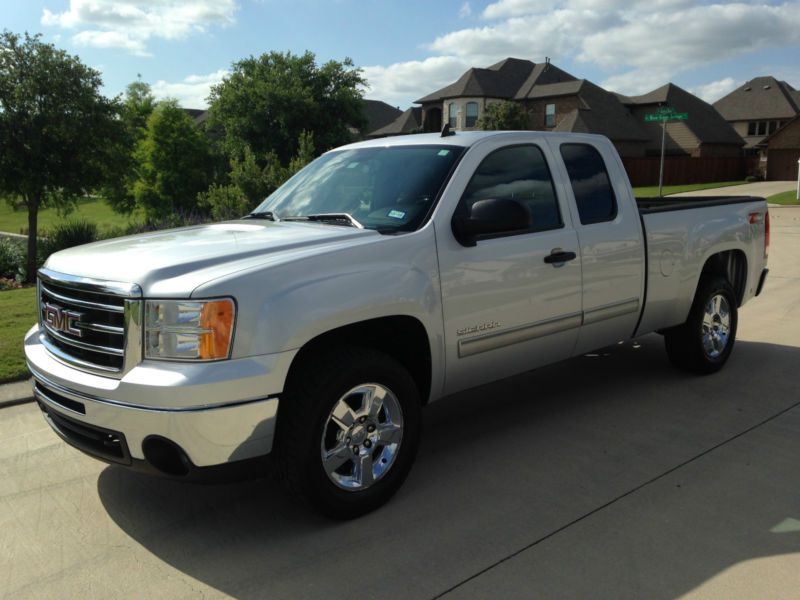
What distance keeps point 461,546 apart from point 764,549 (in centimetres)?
139

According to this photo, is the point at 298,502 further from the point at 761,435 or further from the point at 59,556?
the point at 761,435

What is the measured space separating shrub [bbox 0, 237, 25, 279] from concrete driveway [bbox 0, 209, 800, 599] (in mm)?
13236

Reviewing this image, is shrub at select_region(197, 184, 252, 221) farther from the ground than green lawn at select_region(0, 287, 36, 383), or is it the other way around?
shrub at select_region(197, 184, 252, 221)

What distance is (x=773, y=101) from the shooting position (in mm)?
70875

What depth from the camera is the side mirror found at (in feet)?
13.2

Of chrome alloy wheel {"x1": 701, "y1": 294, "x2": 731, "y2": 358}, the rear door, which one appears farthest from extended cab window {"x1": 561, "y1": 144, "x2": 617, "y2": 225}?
chrome alloy wheel {"x1": 701, "y1": 294, "x2": 731, "y2": 358}

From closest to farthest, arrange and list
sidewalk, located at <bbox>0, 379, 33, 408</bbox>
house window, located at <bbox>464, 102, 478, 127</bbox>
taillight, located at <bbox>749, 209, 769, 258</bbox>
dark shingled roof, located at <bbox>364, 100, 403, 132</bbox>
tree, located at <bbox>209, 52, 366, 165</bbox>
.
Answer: sidewalk, located at <bbox>0, 379, 33, 408</bbox>, taillight, located at <bbox>749, 209, 769, 258</bbox>, tree, located at <bbox>209, 52, 366, 165</bbox>, house window, located at <bbox>464, 102, 478, 127</bbox>, dark shingled roof, located at <bbox>364, 100, 403, 132</bbox>

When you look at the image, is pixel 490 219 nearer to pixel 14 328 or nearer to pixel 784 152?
pixel 14 328

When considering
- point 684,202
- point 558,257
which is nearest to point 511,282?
point 558,257

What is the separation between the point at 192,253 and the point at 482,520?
6.42ft

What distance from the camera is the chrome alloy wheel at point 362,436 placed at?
364 cm

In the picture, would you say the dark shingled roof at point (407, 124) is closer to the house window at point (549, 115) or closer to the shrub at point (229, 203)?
the house window at point (549, 115)

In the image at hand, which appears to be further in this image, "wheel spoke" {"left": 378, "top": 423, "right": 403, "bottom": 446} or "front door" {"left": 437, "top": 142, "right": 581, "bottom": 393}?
"front door" {"left": 437, "top": 142, "right": 581, "bottom": 393}

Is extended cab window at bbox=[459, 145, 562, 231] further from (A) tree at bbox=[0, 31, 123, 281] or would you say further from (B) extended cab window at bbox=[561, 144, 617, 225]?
(A) tree at bbox=[0, 31, 123, 281]
